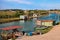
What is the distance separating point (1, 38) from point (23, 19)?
1145 inches

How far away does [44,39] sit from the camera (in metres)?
12.5

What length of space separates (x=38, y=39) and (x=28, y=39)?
Result: 731 millimetres

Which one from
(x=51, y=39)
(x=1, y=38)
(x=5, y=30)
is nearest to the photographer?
(x=51, y=39)

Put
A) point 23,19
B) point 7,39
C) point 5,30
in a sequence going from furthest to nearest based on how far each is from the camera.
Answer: point 23,19
point 5,30
point 7,39

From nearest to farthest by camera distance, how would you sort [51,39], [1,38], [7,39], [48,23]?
[51,39]
[7,39]
[1,38]
[48,23]

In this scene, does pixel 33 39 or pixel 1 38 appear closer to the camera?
pixel 33 39

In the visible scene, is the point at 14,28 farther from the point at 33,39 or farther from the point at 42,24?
the point at 42,24

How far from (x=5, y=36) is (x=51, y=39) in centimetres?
401

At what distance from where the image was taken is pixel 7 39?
13.6 metres

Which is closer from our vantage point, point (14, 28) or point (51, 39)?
point (51, 39)

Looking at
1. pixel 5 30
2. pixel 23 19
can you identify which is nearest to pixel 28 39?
pixel 5 30

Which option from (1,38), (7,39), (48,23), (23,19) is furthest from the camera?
(23,19)

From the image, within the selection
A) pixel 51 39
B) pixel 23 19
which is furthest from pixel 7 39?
pixel 23 19

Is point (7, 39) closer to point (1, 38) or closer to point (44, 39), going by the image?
point (1, 38)
